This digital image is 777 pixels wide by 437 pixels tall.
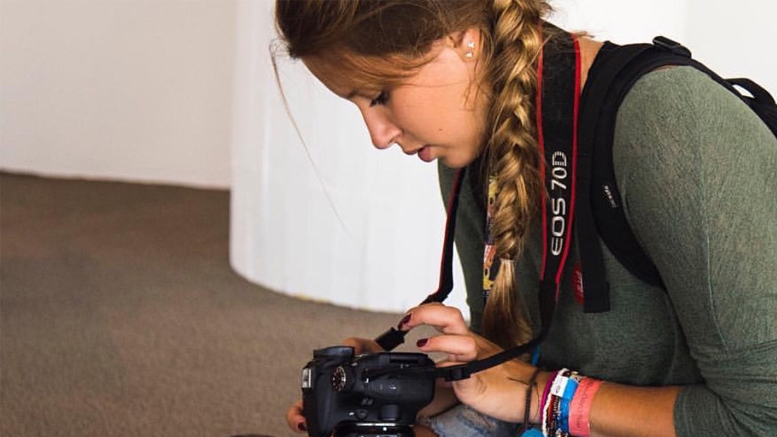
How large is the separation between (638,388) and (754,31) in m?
2.35

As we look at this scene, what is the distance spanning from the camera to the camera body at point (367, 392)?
1.14 m

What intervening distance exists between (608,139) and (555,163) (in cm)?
5

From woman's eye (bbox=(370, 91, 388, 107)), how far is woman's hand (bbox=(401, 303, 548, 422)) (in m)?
0.20

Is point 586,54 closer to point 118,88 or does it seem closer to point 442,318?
point 442,318

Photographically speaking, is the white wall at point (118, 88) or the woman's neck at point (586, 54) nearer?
the woman's neck at point (586, 54)

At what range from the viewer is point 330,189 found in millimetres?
2764

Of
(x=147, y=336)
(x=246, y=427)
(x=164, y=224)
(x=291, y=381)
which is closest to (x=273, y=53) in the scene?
(x=246, y=427)

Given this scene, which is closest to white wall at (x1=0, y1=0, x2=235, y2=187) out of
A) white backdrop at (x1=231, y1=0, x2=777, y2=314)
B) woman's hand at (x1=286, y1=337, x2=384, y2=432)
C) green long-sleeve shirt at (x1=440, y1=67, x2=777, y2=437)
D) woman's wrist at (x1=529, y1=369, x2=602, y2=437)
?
white backdrop at (x1=231, y1=0, x2=777, y2=314)

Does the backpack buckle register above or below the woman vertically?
above

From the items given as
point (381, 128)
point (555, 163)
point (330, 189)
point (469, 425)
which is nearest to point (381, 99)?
point (381, 128)

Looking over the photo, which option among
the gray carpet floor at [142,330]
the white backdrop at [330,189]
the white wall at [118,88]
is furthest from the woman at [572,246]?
the white wall at [118,88]

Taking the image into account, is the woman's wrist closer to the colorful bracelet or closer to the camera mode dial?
the colorful bracelet

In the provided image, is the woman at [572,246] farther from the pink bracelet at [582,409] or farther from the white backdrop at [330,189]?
the white backdrop at [330,189]

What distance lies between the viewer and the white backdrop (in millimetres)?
2688
